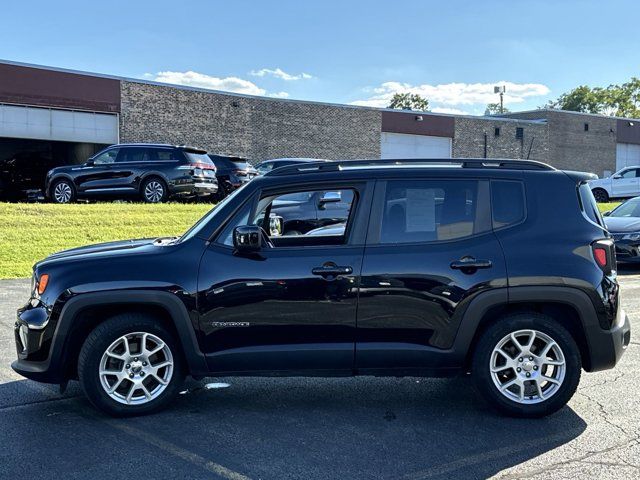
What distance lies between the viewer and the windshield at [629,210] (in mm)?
13547

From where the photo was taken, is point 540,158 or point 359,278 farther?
point 540,158

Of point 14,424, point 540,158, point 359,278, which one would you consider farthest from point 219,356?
point 540,158

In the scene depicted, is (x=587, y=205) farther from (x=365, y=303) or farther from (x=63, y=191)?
(x=63, y=191)

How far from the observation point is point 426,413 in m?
4.64

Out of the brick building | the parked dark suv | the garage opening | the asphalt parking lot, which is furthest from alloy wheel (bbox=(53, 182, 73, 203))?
the asphalt parking lot

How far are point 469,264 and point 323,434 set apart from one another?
A: 5.12 ft

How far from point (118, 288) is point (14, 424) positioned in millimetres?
1199

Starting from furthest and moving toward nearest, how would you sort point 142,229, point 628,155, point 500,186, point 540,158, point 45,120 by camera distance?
point 628,155, point 540,158, point 45,120, point 142,229, point 500,186

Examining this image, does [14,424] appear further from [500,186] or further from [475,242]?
[500,186]

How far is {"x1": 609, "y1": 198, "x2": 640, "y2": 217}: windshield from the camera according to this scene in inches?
533

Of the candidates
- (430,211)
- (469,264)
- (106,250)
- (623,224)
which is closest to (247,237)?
(106,250)

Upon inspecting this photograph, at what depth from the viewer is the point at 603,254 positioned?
4473 mm

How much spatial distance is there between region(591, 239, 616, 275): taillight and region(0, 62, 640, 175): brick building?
21427 mm

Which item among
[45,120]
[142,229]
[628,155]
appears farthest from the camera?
[628,155]
